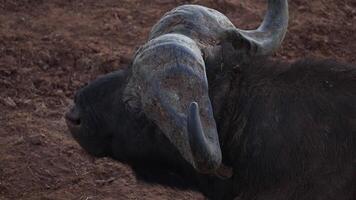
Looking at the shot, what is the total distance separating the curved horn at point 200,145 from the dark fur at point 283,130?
398mm

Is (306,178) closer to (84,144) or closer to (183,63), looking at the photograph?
(183,63)

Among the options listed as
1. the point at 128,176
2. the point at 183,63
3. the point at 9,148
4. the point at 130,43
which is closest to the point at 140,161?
the point at 183,63

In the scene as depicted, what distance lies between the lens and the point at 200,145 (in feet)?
13.9

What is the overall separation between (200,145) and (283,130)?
700 mm

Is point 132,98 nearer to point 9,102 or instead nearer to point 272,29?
point 272,29

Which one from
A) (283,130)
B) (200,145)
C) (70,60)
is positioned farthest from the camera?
(70,60)

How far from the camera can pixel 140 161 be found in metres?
5.26

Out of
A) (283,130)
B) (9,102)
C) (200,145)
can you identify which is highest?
(200,145)

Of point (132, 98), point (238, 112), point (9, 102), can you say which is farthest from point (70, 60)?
point (238, 112)

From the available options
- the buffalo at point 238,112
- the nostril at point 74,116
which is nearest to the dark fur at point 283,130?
the buffalo at point 238,112

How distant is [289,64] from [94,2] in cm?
616

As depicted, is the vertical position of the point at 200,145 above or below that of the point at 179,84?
below

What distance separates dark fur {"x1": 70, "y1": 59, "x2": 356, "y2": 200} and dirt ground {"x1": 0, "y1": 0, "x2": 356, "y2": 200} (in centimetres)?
102

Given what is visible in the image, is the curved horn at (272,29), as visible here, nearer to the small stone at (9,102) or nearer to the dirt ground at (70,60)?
the dirt ground at (70,60)
